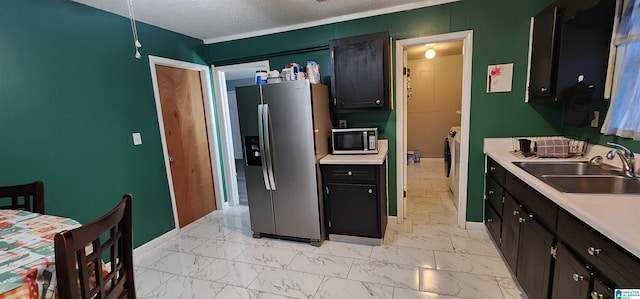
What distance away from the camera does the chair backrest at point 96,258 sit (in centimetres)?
85

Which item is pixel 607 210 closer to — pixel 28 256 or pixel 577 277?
pixel 577 277

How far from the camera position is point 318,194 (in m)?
2.59

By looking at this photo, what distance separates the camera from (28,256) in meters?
1.00

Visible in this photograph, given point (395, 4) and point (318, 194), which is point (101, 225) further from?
point (395, 4)

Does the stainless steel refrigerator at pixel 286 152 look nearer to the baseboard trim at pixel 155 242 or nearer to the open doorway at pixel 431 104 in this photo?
the baseboard trim at pixel 155 242

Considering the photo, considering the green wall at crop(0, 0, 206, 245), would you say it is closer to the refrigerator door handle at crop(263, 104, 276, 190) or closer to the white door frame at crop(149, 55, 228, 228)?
the white door frame at crop(149, 55, 228, 228)

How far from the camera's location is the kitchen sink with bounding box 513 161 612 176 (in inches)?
72.4

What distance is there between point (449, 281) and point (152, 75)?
3473 millimetres

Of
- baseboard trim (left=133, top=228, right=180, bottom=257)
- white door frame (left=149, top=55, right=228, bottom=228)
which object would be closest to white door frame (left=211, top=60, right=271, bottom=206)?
white door frame (left=149, top=55, right=228, bottom=228)

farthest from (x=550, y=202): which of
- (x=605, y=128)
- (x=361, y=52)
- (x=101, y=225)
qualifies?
(x=101, y=225)

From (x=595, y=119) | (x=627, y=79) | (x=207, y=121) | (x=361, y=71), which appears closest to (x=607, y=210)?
(x=627, y=79)

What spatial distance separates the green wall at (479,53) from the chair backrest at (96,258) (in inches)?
91.9

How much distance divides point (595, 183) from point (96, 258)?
2660mm

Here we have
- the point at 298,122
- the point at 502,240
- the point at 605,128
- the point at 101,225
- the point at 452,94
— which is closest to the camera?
the point at 101,225
